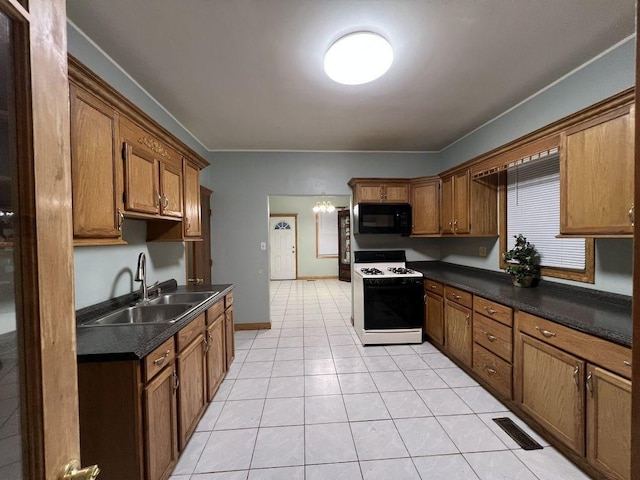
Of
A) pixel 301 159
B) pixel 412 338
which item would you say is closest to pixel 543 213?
pixel 412 338

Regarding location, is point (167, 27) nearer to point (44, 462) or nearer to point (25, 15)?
point (25, 15)

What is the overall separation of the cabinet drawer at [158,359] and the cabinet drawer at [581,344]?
7.62 feet

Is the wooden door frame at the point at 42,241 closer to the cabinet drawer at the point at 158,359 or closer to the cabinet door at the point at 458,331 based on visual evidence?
the cabinet drawer at the point at 158,359

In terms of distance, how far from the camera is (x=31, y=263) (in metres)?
0.49

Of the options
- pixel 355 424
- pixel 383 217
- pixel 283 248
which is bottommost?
pixel 355 424

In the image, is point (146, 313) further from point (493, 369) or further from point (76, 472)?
point (493, 369)

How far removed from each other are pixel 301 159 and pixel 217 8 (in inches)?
96.5

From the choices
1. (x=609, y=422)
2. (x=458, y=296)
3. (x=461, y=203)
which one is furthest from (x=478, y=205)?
(x=609, y=422)

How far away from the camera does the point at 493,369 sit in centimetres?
220

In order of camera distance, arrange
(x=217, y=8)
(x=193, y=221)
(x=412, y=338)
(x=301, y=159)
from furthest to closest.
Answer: (x=301, y=159)
(x=412, y=338)
(x=193, y=221)
(x=217, y=8)

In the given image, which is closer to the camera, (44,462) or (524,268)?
(44,462)

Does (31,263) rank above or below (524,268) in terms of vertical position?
above

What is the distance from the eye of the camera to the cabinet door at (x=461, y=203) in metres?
3.07

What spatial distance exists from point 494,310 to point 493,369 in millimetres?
502
